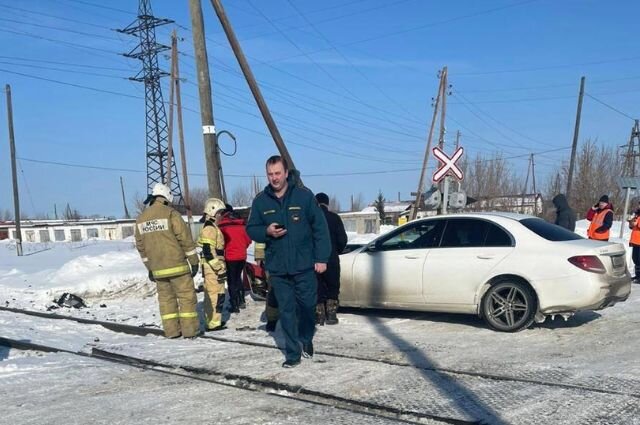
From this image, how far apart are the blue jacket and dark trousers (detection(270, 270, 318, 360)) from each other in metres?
0.10

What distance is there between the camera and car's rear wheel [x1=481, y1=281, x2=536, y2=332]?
23.7 ft

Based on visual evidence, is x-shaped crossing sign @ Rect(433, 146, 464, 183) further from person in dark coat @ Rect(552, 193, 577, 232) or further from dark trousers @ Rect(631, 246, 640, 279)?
dark trousers @ Rect(631, 246, 640, 279)

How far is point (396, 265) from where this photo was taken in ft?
27.3

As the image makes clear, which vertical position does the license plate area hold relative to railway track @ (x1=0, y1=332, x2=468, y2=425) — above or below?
above

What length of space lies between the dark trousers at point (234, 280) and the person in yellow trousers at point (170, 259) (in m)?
1.58

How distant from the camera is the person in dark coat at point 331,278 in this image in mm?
8117

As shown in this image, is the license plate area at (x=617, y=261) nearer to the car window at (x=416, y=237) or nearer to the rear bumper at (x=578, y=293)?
the rear bumper at (x=578, y=293)

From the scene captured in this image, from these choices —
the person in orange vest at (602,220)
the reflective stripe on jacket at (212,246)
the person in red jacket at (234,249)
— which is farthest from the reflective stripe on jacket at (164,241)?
the person in orange vest at (602,220)

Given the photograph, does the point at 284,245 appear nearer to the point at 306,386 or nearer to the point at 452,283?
the point at 306,386

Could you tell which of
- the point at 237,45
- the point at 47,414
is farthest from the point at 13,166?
the point at 47,414

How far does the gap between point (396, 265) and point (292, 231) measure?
2.93 metres

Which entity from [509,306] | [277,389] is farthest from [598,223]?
[277,389]

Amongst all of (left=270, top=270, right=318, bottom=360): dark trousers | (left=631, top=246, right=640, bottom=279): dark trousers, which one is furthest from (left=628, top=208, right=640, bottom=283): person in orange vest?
(left=270, top=270, right=318, bottom=360): dark trousers

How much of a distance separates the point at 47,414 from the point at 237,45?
11471 mm
